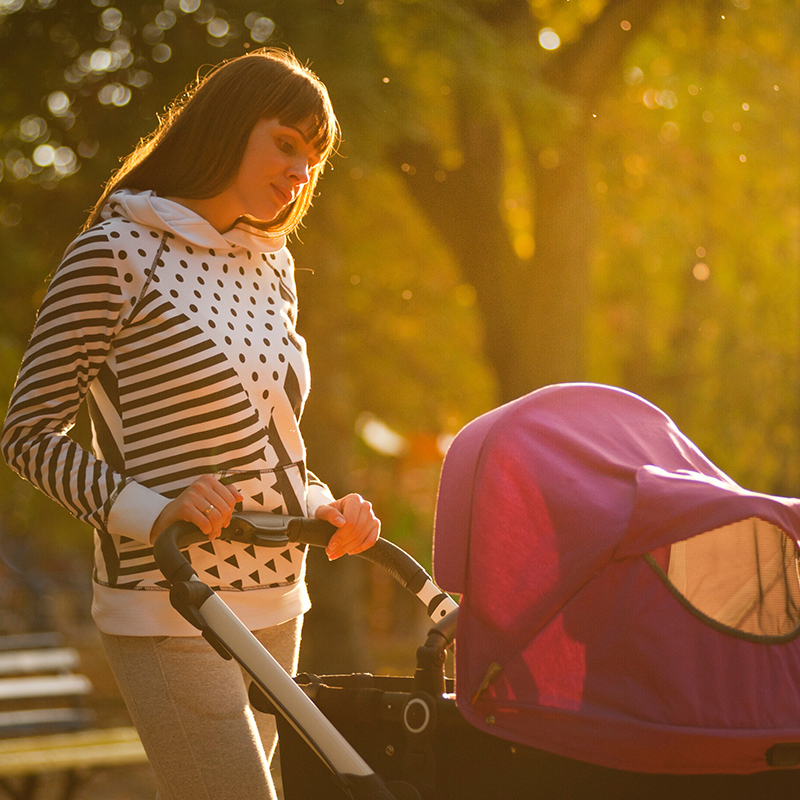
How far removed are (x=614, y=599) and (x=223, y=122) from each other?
1214mm

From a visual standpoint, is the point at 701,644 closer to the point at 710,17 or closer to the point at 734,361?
the point at 710,17

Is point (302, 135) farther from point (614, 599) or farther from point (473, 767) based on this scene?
point (473, 767)

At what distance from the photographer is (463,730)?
1915mm

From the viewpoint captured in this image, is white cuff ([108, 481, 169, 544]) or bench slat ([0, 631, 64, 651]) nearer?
white cuff ([108, 481, 169, 544])

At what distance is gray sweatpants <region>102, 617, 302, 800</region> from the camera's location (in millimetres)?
1913

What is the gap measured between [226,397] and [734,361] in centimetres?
1235

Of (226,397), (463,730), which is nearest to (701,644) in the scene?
(463,730)

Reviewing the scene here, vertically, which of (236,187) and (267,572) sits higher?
(236,187)

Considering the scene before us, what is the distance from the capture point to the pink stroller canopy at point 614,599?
1.70 meters

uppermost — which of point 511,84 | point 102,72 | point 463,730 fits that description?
point 511,84

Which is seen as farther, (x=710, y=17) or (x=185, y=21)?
(x=710, y=17)

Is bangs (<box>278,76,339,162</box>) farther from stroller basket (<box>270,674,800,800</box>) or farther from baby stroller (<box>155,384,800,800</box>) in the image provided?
stroller basket (<box>270,674,800,800</box>)

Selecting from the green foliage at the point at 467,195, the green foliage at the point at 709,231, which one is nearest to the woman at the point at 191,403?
the green foliage at the point at 467,195

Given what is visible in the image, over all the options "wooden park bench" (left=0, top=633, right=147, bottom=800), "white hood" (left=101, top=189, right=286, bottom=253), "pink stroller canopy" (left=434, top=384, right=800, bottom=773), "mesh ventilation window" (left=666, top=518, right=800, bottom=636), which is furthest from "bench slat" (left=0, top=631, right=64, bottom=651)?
"mesh ventilation window" (left=666, top=518, right=800, bottom=636)
